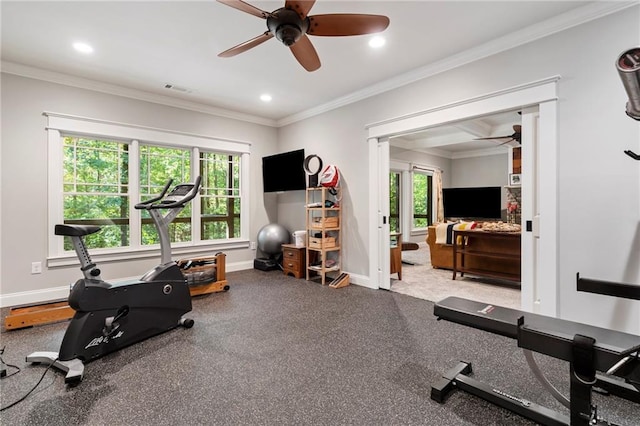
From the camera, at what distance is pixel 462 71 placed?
3.29m

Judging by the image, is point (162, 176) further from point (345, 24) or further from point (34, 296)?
point (345, 24)

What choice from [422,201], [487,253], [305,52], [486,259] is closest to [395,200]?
[422,201]

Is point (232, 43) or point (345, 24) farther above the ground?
point (232, 43)

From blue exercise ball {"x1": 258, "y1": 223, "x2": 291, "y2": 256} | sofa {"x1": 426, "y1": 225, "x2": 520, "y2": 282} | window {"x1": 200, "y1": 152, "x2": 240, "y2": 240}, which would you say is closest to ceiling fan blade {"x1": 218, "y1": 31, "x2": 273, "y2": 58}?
window {"x1": 200, "y1": 152, "x2": 240, "y2": 240}

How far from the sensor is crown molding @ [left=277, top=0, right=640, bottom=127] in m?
2.43

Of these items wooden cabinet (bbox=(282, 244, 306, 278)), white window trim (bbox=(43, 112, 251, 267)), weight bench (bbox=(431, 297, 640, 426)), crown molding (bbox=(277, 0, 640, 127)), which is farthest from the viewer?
wooden cabinet (bbox=(282, 244, 306, 278))

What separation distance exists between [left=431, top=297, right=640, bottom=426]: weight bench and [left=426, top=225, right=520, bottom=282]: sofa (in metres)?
2.71

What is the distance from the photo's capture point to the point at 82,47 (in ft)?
10.1

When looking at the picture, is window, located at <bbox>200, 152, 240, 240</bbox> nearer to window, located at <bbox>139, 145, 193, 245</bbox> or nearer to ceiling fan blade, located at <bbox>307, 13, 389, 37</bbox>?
window, located at <bbox>139, 145, 193, 245</bbox>

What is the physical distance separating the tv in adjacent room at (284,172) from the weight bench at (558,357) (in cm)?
352

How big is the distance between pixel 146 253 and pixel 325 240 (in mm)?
2594

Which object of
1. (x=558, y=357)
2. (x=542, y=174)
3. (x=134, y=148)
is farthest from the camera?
(x=134, y=148)

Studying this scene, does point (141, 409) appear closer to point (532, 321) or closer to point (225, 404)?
point (225, 404)

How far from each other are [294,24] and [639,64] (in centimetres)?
180
